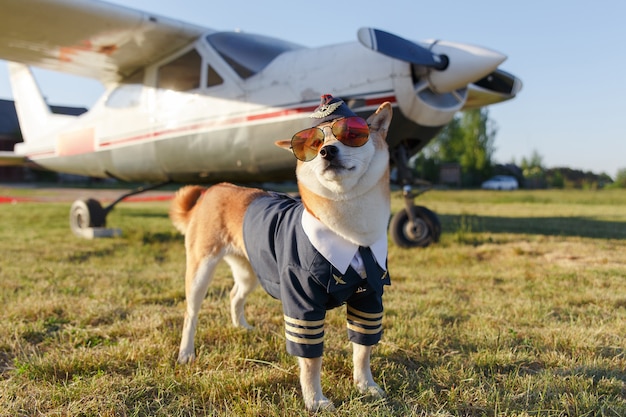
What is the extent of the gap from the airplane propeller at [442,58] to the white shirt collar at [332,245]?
284 centimetres

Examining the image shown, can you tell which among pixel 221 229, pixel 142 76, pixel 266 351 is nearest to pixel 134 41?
pixel 142 76

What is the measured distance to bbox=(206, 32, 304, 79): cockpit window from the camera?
5.42 metres

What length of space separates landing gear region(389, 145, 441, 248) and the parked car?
104 feet

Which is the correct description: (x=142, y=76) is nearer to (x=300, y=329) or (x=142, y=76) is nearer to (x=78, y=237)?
(x=78, y=237)

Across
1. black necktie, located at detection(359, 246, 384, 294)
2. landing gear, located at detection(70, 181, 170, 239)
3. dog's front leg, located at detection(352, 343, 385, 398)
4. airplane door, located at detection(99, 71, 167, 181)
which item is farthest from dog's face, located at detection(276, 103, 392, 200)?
landing gear, located at detection(70, 181, 170, 239)

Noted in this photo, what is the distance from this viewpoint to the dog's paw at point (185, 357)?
222 cm

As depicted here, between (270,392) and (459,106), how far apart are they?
4.06m

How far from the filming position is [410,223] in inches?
215

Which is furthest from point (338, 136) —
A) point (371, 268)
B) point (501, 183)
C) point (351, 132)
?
point (501, 183)

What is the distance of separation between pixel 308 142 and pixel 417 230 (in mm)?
4051

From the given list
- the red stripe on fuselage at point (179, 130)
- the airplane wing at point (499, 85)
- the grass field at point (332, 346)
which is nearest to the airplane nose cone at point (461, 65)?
the red stripe on fuselage at point (179, 130)

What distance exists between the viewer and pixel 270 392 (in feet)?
6.26

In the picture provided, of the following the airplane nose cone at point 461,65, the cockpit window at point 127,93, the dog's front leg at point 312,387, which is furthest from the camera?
the cockpit window at point 127,93

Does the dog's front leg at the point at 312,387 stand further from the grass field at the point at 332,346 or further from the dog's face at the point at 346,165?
the dog's face at the point at 346,165
